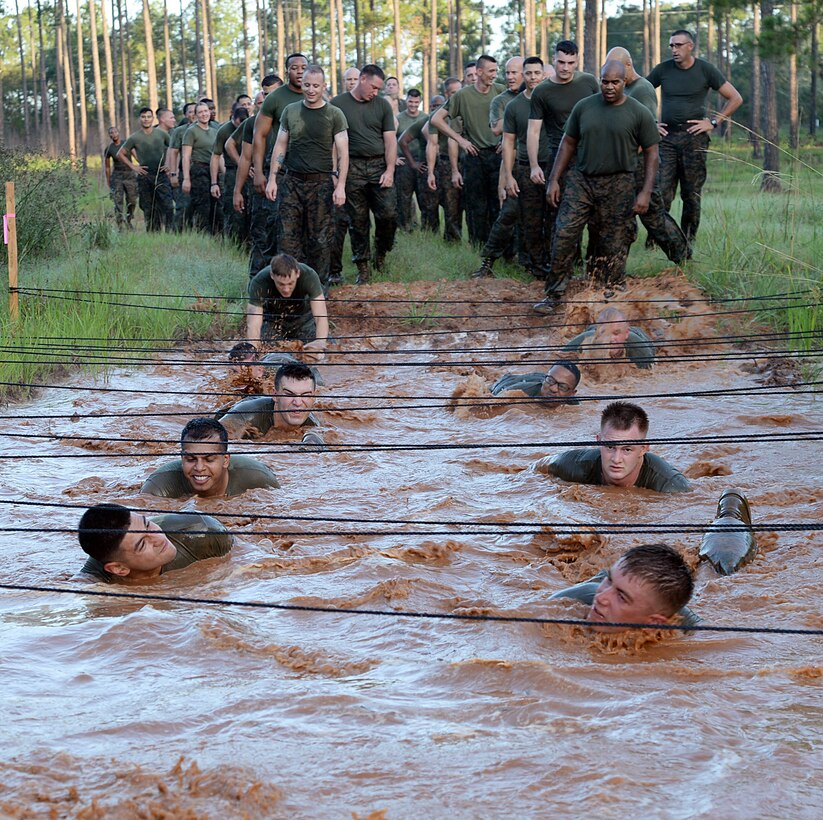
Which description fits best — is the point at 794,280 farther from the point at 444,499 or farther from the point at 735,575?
the point at 735,575

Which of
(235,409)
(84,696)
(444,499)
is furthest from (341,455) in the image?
(84,696)

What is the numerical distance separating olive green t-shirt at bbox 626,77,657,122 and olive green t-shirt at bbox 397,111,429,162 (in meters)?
A: 5.65

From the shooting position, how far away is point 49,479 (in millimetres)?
7531

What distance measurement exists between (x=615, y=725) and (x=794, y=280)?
8372mm

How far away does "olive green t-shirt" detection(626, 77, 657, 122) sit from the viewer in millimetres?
12023

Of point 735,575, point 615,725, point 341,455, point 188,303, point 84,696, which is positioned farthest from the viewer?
point 188,303

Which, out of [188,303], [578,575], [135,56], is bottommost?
[578,575]

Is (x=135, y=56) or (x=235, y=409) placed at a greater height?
(x=135, y=56)

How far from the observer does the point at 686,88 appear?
12453mm

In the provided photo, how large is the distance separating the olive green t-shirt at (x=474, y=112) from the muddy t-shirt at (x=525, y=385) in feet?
17.9

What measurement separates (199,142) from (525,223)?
708cm

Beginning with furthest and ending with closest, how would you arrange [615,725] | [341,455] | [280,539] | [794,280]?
1. [794,280]
2. [341,455]
3. [280,539]
4. [615,725]

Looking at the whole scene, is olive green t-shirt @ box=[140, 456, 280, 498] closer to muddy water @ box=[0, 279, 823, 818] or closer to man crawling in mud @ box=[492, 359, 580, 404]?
muddy water @ box=[0, 279, 823, 818]

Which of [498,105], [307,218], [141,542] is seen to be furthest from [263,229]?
[141,542]
